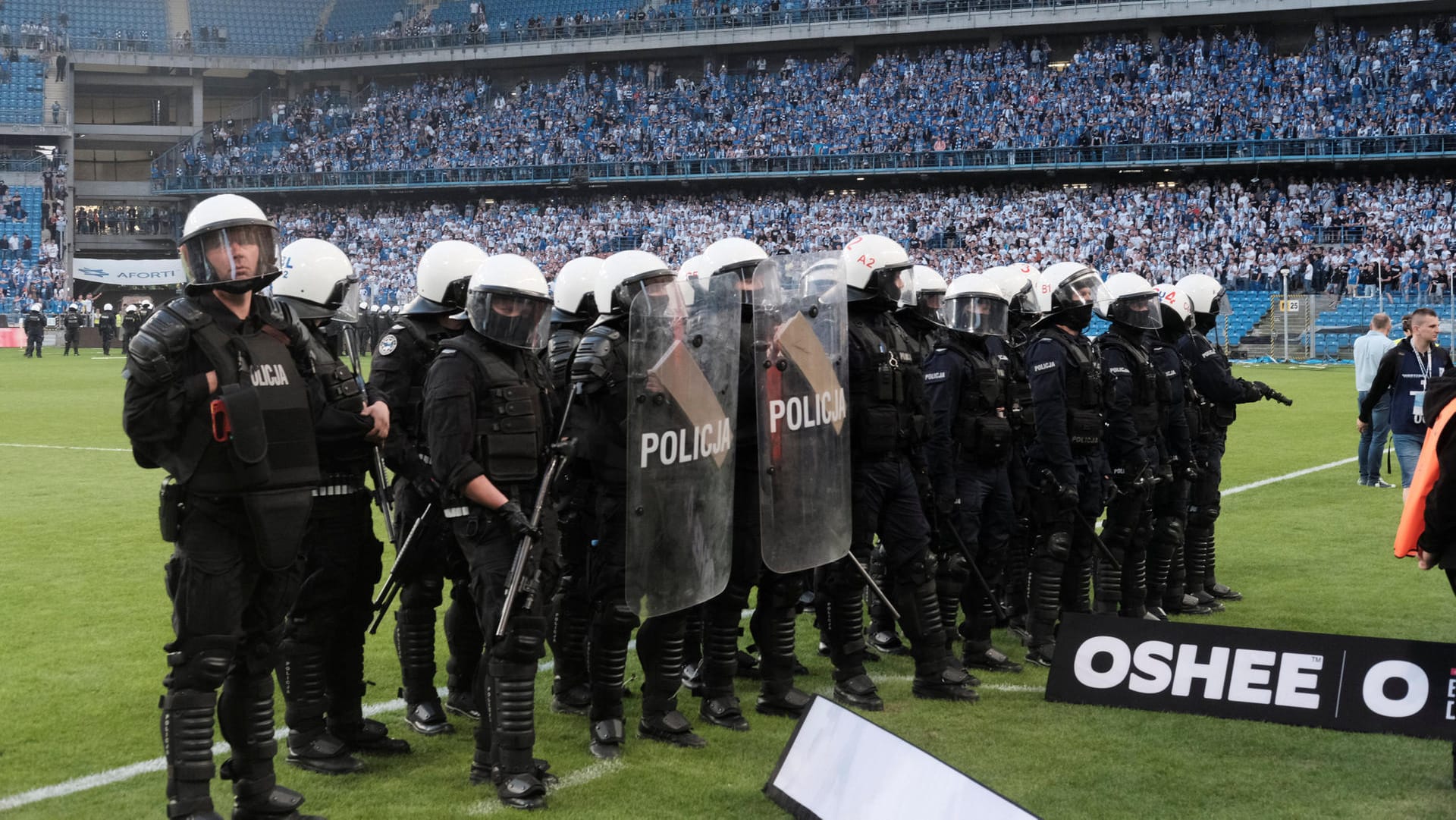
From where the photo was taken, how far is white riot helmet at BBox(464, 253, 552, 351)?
552 cm

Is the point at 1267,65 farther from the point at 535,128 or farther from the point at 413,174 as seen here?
the point at 413,174

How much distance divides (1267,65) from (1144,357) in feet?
129

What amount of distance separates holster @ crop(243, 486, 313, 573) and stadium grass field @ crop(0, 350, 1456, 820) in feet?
3.64

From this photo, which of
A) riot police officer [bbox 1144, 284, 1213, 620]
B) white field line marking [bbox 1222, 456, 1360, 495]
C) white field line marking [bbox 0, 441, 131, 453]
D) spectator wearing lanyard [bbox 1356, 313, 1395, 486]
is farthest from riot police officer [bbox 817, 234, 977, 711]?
white field line marking [bbox 0, 441, 131, 453]

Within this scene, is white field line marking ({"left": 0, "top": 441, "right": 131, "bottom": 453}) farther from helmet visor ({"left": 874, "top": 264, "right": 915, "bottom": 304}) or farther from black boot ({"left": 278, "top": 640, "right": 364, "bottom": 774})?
helmet visor ({"left": 874, "top": 264, "right": 915, "bottom": 304})

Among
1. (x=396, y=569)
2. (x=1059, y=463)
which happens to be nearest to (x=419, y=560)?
(x=396, y=569)

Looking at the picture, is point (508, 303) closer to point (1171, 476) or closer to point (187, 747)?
point (187, 747)

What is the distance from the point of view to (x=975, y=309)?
7664 millimetres

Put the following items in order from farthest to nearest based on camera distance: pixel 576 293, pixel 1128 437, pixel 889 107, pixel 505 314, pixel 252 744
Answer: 1. pixel 889 107
2. pixel 1128 437
3. pixel 576 293
4. pixel 505 314
5. pixel 252 744

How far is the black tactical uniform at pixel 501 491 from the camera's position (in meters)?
5.31

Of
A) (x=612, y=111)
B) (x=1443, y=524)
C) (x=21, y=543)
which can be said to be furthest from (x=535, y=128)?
(x=1443, y=524)

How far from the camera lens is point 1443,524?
518cm

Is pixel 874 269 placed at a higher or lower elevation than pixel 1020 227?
lower

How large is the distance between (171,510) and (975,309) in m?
4.44
